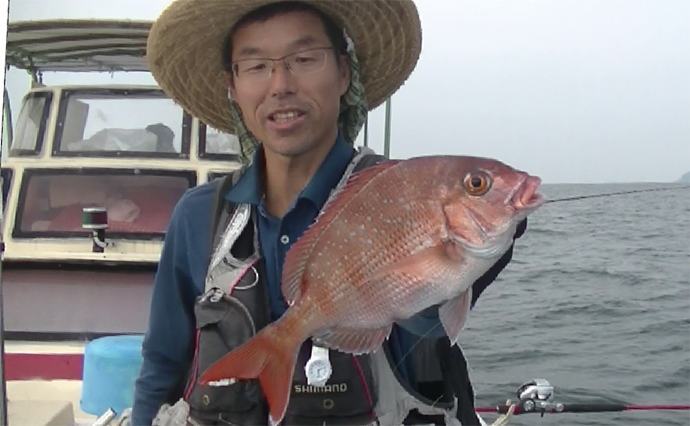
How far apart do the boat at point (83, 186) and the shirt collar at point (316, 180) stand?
2278 mm

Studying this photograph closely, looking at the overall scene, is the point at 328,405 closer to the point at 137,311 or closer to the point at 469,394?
the point at 469,394

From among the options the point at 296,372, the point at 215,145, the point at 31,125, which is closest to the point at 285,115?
the point at 296,372

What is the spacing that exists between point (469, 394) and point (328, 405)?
1.20ft

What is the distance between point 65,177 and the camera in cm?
458

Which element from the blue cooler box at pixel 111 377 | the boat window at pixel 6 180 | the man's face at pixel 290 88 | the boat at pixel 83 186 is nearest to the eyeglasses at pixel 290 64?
the man's face at pixel 290 88

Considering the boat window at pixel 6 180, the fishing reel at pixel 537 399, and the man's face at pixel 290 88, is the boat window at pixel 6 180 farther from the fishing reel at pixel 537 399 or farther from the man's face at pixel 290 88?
the man's face at pixel 290 88

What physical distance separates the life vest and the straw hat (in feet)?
1.27

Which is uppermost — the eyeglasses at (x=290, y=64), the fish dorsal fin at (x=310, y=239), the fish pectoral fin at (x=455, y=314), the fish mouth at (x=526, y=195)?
the eyeglasses at (x=290, y=64)

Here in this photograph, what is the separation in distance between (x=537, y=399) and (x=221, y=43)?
2.26 metres

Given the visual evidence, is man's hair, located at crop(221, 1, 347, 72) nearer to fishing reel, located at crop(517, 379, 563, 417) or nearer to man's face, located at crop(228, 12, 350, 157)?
man's face, located at crop(228, 12, 350, 157)

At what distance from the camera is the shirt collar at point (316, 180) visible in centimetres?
154

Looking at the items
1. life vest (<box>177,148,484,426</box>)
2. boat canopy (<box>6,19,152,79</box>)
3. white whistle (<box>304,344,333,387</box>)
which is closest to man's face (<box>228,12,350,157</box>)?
life vest (<box>177,148,484,426</box>)

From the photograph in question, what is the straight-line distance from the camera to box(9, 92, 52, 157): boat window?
474cm

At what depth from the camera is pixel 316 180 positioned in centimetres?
155
